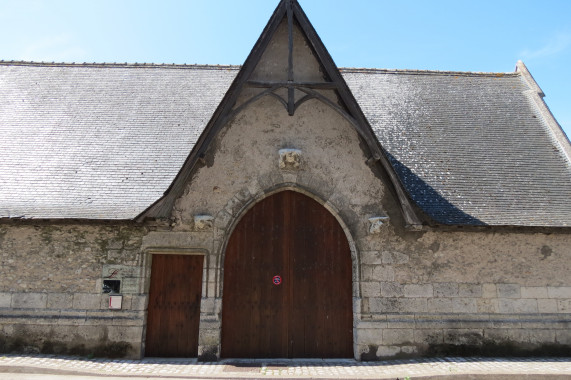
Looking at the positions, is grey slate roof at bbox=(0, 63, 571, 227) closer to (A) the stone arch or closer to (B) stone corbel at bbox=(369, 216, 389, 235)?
(B) stone corbel at bbox=(369, 216, 389, 235)

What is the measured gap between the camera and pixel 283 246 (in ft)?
20.1

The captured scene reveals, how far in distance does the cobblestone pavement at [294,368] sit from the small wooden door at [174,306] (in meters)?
0.23

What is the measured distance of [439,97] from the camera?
356 inches

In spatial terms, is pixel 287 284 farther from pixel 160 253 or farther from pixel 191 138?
pixel 191 138

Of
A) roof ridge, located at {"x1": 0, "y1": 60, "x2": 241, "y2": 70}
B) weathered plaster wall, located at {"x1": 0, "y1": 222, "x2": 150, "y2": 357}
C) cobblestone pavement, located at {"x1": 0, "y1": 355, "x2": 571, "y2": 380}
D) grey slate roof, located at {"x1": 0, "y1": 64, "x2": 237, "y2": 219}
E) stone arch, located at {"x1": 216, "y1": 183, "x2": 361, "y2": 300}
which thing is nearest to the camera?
cobblestone pavement, located at {"x1": 0, "y1": 355, "x2": 571, "y2": 380}

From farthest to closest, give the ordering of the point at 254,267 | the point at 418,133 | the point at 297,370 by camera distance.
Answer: the point at 418,133
the point at 254,267
the point at 297,370

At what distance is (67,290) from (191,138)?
3337 mm

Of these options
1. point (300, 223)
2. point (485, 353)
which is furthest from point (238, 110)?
point (485, 353)

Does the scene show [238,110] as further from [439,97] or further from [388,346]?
[439,97]

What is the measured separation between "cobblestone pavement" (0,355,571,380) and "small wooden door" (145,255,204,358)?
227mm

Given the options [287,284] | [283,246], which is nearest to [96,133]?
[283,246]

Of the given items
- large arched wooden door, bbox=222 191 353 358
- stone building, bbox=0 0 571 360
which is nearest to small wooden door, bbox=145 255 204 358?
stone building, bbox=0 0 571 360

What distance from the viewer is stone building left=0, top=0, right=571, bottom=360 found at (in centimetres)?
573

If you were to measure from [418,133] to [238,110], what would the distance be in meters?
3.93
